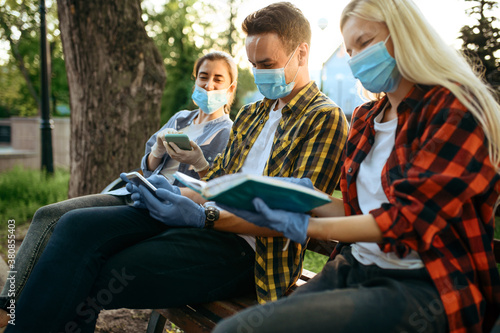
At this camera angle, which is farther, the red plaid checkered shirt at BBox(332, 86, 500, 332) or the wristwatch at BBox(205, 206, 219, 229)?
the wristwatch at BBox(205, 206, 219, 229)

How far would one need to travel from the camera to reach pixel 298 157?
83.8 inches

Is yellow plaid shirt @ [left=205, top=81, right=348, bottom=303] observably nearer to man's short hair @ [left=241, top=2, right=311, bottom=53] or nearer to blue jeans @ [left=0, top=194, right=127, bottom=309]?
man's short hair @ [left=241, top=2, right=311, bottom=53]

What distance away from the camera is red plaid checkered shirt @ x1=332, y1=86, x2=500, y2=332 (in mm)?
1379

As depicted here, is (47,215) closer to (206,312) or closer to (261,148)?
(206,312)

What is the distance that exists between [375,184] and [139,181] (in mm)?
1064

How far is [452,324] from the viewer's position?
1377mm

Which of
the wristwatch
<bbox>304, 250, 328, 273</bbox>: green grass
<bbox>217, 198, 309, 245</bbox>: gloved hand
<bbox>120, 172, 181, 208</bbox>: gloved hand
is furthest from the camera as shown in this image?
<bbox>304, 250, 328, 273</bbox>: green grass

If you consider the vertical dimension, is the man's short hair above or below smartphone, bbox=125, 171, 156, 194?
above

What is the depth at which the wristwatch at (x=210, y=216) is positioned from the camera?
2.08m

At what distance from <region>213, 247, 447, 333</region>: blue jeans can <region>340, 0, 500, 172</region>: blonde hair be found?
0.49 meters

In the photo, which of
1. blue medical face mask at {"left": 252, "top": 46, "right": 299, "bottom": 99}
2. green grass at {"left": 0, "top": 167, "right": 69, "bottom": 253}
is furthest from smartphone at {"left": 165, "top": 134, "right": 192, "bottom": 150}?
green grass at {"left": 0, "top": 167, "right": 69, "bottom": 253}

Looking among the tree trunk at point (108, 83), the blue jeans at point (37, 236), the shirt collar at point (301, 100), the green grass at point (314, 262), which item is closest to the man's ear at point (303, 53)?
the shirt collar at point (301, 100)

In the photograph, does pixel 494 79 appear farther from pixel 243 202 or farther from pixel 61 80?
pixel 61 80

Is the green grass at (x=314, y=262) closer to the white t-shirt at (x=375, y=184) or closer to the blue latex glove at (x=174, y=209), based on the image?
the blue latex glove at (x=174, y=209)
